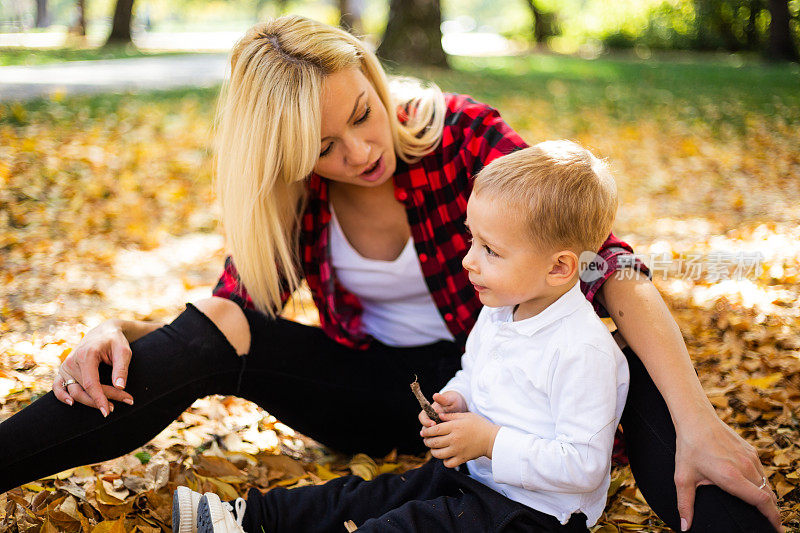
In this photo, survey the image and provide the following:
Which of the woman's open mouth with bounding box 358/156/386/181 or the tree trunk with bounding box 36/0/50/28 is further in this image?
the tree trunk with bounding box 36/0/50/28

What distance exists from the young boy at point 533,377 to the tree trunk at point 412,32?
8.44 meters

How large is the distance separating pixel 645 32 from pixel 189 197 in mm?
16237

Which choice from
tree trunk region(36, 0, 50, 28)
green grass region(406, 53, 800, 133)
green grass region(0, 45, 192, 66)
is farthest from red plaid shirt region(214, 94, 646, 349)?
tree trunk region(36, 0, 50, 28)

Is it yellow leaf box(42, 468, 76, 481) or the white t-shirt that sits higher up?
the white t-shirt

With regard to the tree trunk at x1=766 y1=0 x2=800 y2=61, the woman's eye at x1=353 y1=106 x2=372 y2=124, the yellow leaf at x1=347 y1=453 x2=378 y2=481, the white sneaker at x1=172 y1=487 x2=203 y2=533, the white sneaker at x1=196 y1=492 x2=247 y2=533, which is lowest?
the yellow leaf at x1=347 y1=453 x2=378 y2=481

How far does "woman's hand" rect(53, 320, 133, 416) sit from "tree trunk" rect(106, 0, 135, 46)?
15870 mm

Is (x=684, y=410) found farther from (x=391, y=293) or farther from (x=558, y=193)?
(x=391, y=293)

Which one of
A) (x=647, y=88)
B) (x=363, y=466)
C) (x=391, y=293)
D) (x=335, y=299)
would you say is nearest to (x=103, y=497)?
(x=363, y=466)

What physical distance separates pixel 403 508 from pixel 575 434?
481mm

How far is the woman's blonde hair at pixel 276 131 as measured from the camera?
82.0 inches

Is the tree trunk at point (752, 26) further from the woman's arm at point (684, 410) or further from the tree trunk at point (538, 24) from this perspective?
the woman's arm at point (684, 410)

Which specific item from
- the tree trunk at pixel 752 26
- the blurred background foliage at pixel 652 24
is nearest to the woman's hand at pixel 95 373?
the blurred background foliage at pixel 652 24

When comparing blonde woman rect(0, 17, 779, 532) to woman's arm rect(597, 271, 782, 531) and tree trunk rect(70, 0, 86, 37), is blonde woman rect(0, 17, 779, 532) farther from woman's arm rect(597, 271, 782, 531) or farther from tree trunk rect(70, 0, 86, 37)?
tree trunk rect(70, 0, 86, 37)

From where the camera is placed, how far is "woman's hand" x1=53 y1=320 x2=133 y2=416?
6.07 ft
